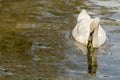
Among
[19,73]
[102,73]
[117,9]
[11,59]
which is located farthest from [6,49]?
[117,9]

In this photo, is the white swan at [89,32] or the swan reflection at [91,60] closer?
the swan reflection at [91,60]

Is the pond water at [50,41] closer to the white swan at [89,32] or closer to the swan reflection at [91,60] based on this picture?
the swan reflection at [91,60]

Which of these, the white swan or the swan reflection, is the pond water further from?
the white swan

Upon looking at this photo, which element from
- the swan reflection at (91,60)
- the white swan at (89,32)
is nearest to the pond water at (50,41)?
the swan reflection at (91,60)

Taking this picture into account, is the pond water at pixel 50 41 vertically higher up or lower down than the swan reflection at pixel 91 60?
higher up

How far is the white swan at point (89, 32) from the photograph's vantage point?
10.4 meters

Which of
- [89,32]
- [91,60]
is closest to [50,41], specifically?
[89,32]

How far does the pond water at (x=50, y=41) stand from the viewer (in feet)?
29.9

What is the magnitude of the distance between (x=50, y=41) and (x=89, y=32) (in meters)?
0.96

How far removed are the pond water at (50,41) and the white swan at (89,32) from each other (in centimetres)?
17

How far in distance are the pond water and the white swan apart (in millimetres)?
169

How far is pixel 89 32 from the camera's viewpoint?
1073cm

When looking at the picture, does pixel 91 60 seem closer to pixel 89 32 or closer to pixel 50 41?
pixel 89 32

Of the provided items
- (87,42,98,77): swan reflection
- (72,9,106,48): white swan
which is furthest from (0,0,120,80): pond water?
(72,9,106,48): white swan
